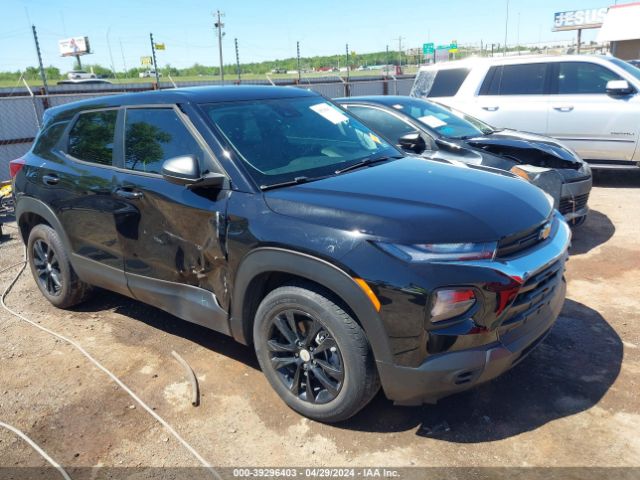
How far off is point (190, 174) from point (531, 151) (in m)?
4.28

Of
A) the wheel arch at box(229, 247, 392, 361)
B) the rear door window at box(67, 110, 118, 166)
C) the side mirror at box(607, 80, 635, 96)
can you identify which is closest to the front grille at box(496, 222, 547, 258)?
the wheel arch at box(229, 247, 392, 361)

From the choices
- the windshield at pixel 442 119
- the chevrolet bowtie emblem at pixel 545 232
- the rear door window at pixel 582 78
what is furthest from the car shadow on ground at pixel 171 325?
the rear door window at pixel 582 78

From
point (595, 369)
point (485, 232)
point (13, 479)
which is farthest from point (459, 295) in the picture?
point (13, 479)

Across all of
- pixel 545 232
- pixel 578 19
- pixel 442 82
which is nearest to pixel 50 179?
pixel 545 232

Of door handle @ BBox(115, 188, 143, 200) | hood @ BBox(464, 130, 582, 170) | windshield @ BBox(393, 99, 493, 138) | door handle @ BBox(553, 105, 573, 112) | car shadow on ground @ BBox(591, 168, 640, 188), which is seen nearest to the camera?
door handle @ BBox(115, 188, 143, 200)

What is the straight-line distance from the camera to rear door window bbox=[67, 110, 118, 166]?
3.98 m

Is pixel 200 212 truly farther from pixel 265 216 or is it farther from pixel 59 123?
pixel 59 123

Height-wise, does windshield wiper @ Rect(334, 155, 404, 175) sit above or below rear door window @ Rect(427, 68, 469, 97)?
below

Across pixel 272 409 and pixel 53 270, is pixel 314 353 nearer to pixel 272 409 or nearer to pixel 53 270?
pixel 272 409

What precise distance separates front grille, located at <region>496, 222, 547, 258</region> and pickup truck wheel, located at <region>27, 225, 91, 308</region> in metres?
3.46

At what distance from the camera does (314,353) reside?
9.55ft

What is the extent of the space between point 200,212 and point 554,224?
208 cm

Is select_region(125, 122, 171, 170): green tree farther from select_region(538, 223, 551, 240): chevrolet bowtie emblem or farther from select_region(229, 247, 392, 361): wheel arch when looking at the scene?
select_region(538, 223, 551, 240): chevrolet bowtie emblem

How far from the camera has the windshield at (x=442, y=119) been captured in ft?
20.6
